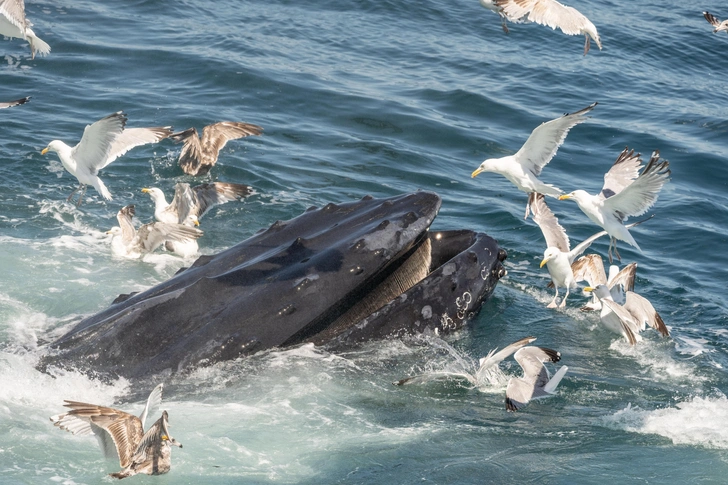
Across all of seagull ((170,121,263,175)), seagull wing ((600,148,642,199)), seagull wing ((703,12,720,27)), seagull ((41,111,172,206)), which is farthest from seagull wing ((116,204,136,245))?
seagull wing ((703,12,720,27))

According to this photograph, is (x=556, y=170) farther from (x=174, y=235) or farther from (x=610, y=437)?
(x=610, y=437)

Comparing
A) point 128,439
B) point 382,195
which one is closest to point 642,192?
point 382,195

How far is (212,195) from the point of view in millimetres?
13594

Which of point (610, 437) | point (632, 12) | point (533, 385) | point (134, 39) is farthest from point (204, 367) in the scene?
point (632, 12)

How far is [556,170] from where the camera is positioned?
1792cm

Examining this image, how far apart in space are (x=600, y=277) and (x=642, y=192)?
1.54m

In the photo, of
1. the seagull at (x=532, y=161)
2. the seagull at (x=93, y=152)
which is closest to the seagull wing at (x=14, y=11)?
the seagull at (x=93, y=152)

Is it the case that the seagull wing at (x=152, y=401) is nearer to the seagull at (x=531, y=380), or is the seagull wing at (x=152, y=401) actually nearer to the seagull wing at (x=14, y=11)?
the seagull at (x=531, y=380)

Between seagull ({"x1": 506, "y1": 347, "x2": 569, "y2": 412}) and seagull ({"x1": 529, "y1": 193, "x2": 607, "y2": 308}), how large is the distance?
2.75m

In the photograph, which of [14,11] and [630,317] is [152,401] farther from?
[14,11]

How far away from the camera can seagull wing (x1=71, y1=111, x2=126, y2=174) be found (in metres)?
13.2

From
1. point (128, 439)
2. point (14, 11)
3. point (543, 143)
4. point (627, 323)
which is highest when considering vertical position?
point (14, 11)

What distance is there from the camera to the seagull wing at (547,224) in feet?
38.8

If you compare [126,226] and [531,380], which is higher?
[531,380]
